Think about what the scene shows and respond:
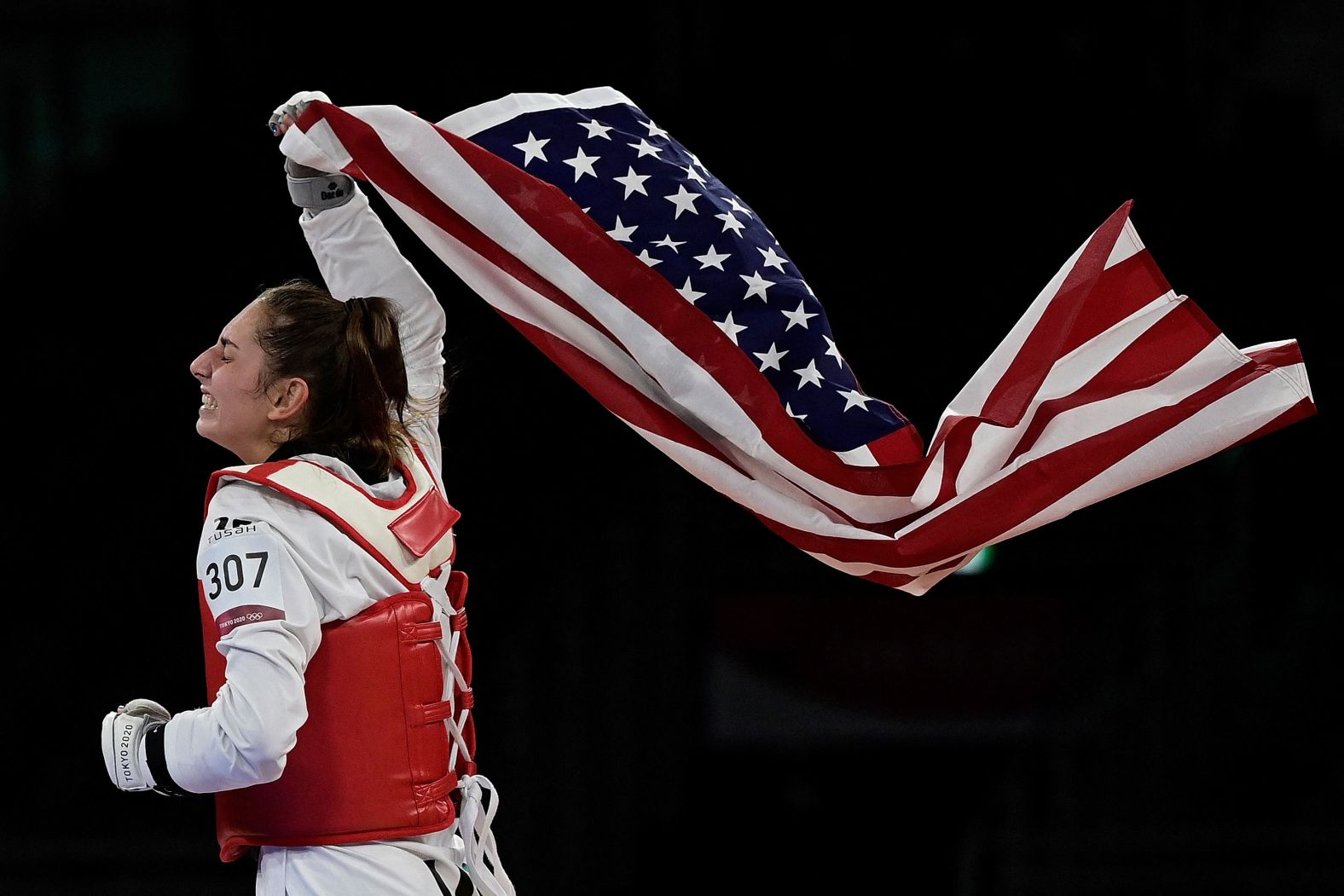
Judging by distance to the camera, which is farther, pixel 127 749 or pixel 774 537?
pixel 774 537

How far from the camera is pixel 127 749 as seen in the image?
206 centimetres

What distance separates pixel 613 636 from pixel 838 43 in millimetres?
2362

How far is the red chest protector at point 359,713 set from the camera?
82.4 inches

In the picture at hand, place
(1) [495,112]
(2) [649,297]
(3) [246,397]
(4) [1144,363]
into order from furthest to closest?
(1) [495,112] → (2) [649,297] → (4) [1144,363] → (3) [246,397]

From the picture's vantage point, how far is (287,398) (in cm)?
224

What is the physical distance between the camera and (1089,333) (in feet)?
8.23

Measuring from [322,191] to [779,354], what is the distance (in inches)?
34.3

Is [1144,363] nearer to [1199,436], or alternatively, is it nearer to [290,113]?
[1199,436]

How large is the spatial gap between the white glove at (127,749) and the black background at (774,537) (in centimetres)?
300

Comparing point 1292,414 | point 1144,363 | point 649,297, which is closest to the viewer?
point 1292,414

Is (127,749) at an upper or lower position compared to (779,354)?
lower

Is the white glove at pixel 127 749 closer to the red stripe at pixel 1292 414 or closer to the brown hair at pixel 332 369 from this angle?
the brown hair at pixel 332 369

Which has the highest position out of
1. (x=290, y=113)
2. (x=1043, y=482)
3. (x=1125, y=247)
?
(x=290, y=113)

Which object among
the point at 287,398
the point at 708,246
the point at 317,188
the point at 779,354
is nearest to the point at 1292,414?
the point at 779,354
